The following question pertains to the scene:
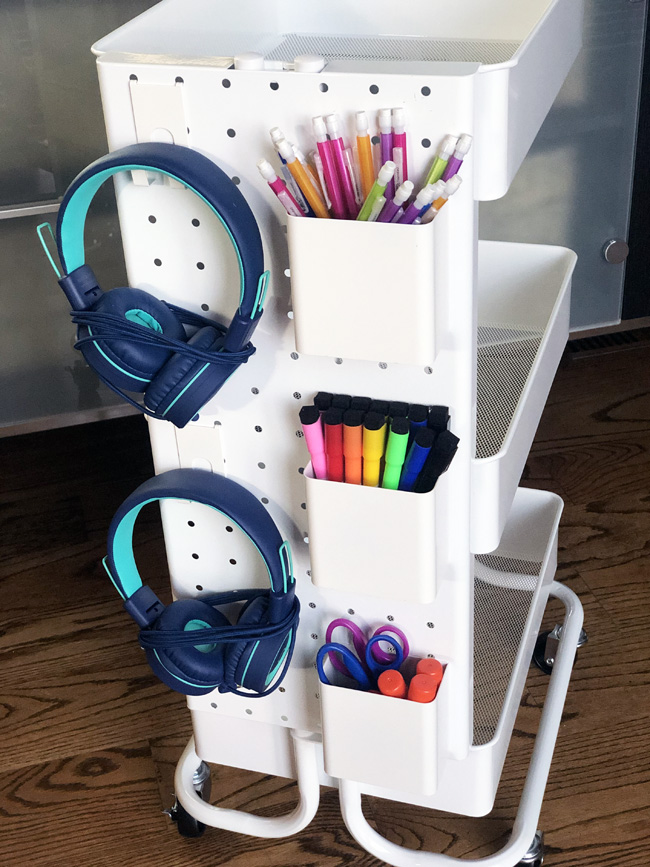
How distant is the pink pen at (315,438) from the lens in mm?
771

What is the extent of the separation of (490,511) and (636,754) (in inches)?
21.2

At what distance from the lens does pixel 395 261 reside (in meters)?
0.69

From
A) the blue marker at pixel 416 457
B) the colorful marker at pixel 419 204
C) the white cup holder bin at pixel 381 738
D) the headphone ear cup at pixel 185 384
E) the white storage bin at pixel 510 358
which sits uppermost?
the colorful marker at pixel 419 204

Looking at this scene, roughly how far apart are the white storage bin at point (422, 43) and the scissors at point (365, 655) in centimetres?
39

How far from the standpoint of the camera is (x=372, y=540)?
2.62ft

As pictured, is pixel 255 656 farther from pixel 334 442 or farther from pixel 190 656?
pixel 334 442

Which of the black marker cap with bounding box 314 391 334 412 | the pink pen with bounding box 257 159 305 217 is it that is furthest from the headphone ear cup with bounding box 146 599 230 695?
the pink pen with bounding box 257 159 305 217

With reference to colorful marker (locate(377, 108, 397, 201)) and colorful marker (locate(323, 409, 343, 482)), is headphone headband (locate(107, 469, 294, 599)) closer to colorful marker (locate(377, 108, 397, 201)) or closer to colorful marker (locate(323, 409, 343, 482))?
colorful marker (locate(323, 409, 343, 482))

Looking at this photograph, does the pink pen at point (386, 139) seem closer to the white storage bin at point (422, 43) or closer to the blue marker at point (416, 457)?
the white storage bin at point (422, 43)

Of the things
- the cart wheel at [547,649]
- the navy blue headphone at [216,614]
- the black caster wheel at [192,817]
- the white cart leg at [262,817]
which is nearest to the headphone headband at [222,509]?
the navy blue headphone at [216,614]

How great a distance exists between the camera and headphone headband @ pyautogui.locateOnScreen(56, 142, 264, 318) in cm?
72

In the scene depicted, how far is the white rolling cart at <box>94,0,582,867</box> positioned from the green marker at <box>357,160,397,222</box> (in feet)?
0.05

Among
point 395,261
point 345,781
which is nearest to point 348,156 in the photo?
point 395,261

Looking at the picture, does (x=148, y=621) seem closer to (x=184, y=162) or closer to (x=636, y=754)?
(x=184, y=162)
